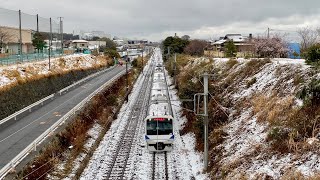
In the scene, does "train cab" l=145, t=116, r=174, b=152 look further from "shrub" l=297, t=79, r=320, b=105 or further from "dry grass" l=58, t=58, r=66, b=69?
"dry grass" l=58, t=58, r=66, b=69

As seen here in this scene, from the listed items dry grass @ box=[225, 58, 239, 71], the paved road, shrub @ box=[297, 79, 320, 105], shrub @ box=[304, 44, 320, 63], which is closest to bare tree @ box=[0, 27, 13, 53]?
the paved road

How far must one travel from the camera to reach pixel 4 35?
63.5 m

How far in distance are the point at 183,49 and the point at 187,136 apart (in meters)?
72.8

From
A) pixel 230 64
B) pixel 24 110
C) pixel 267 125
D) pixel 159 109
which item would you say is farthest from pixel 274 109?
pixel 24 110

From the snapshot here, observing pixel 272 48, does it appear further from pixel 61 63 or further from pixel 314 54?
pixel 61 63

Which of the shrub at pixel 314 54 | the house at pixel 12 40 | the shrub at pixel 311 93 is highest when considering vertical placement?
the house at pixel 12 40

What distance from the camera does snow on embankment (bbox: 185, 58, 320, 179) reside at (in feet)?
48.7

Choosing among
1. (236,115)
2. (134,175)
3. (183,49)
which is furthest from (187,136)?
(183,49)

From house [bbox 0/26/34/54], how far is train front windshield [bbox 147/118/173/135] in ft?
159

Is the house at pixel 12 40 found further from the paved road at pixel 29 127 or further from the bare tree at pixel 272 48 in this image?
the bare tree at pixel 272 48

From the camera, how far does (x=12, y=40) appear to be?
7156 centimetres

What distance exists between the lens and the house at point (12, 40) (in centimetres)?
6531

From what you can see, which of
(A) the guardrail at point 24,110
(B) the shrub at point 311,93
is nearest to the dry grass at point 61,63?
(A) the guardrail at point 24,110

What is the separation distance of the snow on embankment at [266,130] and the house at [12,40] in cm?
5160
